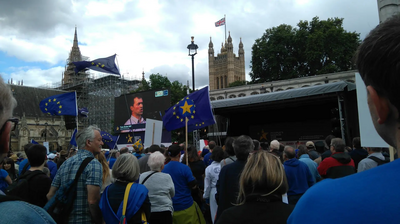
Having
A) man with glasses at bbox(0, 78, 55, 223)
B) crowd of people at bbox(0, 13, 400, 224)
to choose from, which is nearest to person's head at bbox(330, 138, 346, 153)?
crowd of people at bbox(0, 13, 400, 224)

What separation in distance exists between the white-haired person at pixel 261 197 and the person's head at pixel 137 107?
85.7 ft

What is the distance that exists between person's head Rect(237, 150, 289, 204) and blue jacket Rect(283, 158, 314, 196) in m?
2.47

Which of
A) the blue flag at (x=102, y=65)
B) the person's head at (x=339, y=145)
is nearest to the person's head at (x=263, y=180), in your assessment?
the person's head at (x=339, y=145)

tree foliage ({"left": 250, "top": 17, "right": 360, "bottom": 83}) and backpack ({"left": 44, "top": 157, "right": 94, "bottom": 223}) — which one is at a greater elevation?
tree foliage ({"left": 250, "top": 17, "right": 360, "bottom": 83})

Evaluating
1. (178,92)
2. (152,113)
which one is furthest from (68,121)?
(178,92)

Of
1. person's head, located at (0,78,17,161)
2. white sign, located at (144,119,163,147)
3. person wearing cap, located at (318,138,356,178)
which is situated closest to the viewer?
person's head, located at (0,78,17,161)

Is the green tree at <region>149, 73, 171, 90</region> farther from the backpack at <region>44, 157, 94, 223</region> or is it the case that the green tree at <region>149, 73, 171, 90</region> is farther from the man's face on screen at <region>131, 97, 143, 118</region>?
the backpack at <region>44, 157, 94, 223</region>

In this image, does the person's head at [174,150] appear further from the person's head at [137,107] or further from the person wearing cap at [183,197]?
the person's head at [137,107]

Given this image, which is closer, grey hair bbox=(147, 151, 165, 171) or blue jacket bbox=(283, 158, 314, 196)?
grey hair bbox=(147, 151, 165, 171)

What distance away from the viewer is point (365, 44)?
1.00 metres

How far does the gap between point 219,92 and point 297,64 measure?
39.6 ft

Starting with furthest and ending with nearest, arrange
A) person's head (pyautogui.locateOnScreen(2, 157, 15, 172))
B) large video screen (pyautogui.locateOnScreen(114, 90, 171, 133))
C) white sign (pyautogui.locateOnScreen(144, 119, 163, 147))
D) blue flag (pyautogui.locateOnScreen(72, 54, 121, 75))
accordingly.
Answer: large video screen (pyautogui.locateOnScreen(114, 90, 171, 133)) < blue flag (pyautogui.locateOnScreen(72, 54, 121, 75)) < white sign (pyautogui.locateOnScreen(144, 119, 163, 147)) < person's head (pyautogui.locateOnScreen(2, 157, 15, 172))

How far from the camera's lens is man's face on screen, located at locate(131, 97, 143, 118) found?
2792cm

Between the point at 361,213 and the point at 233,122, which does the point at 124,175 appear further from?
the point at 233,122
